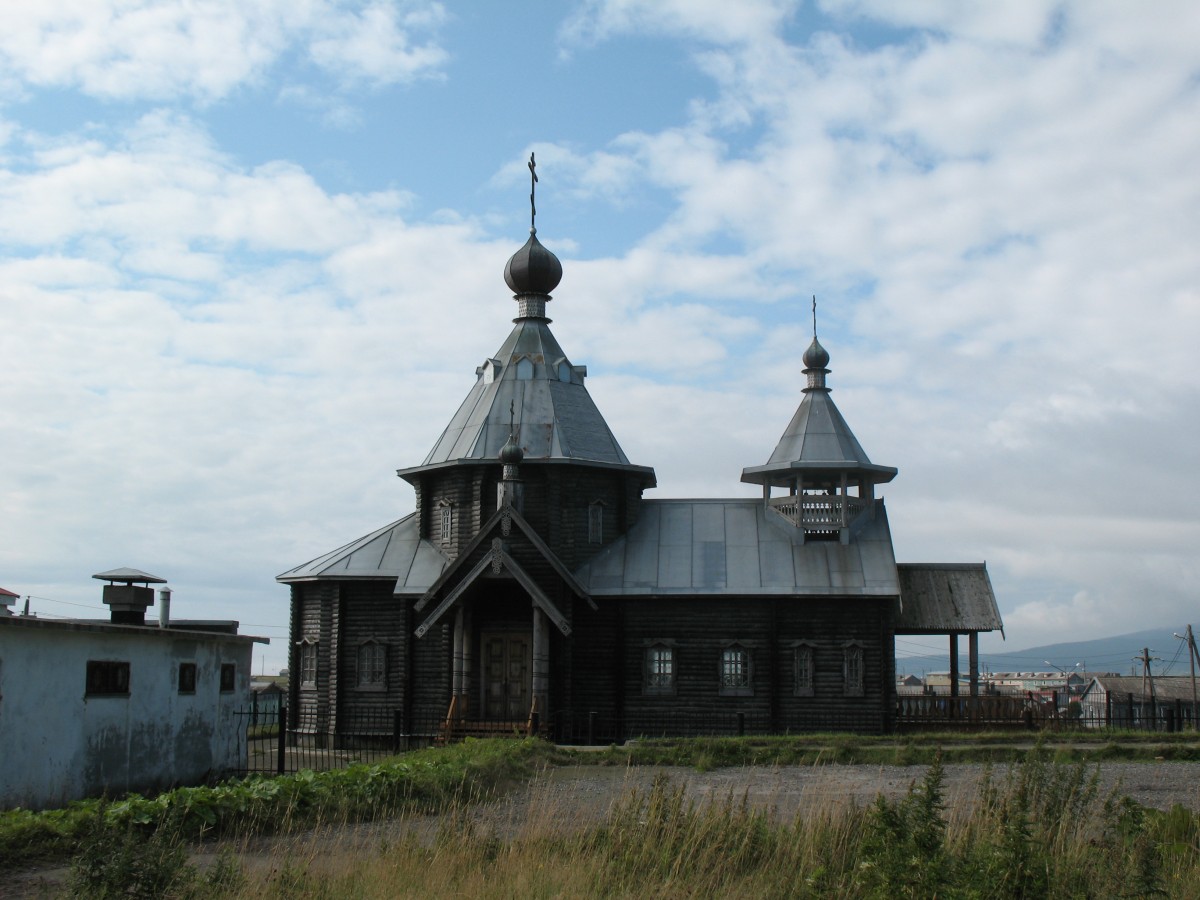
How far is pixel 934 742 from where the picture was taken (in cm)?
2186

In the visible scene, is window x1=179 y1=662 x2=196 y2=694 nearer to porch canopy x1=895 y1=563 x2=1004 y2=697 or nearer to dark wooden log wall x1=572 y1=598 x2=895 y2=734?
dark wooden log wall x1=572 y1=598 x2=895 y2=734

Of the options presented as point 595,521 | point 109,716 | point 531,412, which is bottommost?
point 109,716

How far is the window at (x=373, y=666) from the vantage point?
86.7 ft

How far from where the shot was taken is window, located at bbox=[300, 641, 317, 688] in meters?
27.3

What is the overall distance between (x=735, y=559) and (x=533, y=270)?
8.47m

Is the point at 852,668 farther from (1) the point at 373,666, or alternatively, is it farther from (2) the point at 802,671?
(1) the point at 373,666

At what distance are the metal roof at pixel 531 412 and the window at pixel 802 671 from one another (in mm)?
5104

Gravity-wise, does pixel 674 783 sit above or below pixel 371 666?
below

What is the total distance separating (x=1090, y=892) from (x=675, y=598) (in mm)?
17162

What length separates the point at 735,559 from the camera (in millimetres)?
26875

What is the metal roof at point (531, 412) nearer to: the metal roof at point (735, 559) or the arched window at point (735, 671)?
the metal roof at point (735, 559)

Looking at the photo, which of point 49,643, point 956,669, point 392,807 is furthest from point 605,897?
point 956,669

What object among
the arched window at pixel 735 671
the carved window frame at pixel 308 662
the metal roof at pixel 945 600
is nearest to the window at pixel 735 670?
the arched window at pixel 735 671

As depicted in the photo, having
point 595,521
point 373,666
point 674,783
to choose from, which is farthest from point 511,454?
point 674,783
